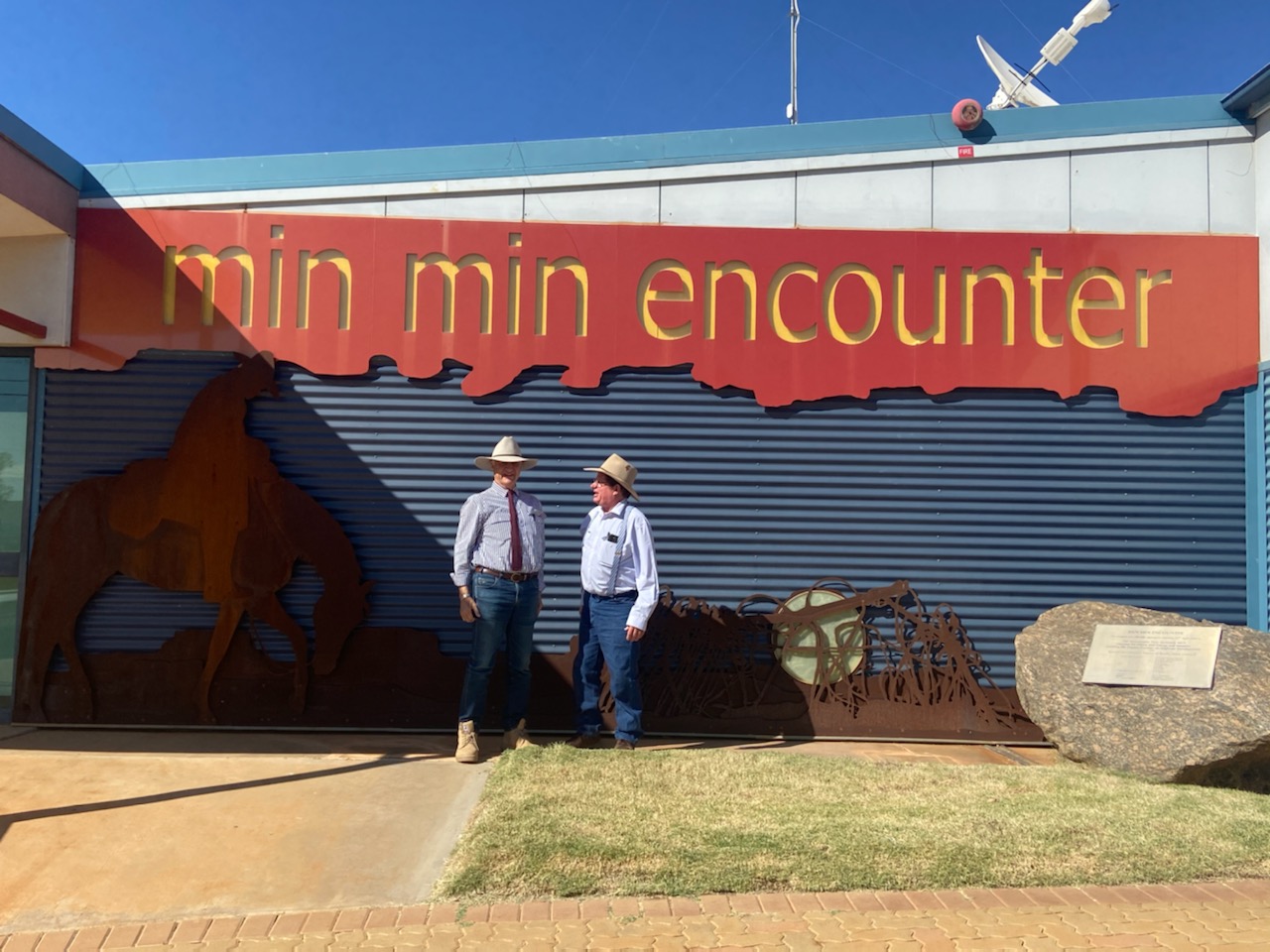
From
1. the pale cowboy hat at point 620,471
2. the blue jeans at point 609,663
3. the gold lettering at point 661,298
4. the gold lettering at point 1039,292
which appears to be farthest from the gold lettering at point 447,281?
the gold lettering at point 1039,292

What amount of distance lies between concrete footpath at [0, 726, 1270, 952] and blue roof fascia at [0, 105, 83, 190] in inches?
148

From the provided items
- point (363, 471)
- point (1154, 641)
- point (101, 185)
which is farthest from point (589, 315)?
point (1154, 641)

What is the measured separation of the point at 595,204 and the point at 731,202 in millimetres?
943

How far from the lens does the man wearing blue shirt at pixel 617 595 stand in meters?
5.71

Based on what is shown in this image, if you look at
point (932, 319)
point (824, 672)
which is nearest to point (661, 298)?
point (932, 319)

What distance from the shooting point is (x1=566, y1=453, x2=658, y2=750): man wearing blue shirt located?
5.71 m

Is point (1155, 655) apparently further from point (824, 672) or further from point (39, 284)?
point (39, 284)

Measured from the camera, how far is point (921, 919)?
3533 mm

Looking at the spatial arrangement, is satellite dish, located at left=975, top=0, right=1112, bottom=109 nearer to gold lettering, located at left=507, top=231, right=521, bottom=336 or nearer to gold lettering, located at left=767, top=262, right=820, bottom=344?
gold lettering, located at left=767, top=262, right=820, bottom=344

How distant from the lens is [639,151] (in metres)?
6.66

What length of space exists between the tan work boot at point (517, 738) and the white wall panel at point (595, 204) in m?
3.38

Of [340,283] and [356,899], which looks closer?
[356,899]

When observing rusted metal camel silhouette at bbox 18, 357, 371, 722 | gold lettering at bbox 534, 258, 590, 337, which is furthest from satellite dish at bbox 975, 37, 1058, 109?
rusted metal camel silhouette at bbox 18, 357, 371, 722

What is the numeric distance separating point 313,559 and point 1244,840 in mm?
5330
